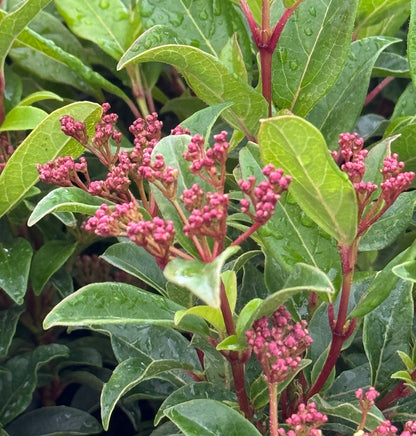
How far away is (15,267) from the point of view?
1.56 meters

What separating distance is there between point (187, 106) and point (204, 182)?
30.1 inches

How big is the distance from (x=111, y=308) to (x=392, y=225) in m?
0.54

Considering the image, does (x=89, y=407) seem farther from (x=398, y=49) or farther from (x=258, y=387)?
(x=398, y=49)

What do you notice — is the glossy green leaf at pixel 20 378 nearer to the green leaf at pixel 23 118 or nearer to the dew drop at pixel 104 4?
the green leaf at pixel 23 118

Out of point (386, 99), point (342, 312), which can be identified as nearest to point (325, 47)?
point (342, 312)

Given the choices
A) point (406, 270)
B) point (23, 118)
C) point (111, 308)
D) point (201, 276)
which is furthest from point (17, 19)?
point (406, 270)

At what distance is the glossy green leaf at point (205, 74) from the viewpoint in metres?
1.20

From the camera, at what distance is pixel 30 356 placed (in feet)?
5.81

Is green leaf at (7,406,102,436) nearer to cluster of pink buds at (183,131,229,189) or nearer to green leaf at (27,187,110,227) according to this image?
green leaf at (27,187,110,227)

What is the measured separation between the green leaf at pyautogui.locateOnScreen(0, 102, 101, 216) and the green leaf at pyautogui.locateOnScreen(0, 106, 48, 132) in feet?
0.49

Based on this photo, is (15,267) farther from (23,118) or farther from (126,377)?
(126,377)

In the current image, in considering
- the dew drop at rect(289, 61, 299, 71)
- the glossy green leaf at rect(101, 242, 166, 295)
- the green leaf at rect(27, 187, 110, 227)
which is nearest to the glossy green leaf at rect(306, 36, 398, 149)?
the dew drop at rect(289, 61, 299, 71)

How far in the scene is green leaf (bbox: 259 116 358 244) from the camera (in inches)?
38.2

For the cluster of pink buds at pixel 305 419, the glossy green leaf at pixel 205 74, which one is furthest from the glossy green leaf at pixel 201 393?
the glossy green leaf at pixel 205 74
